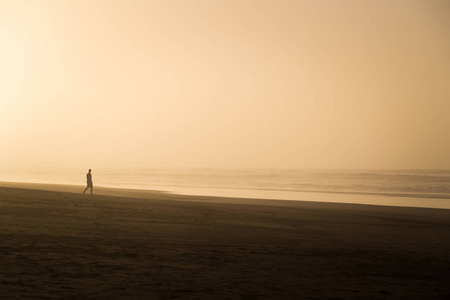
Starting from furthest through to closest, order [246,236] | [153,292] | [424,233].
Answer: [424,233], [246,236], [153,292]

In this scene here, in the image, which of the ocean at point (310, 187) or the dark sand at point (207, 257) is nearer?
the dark sand at point (207, 257)

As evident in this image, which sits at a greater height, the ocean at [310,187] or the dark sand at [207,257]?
the ocean at [310,187]

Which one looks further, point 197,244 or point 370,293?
point 197,244

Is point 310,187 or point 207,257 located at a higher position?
point 310,187

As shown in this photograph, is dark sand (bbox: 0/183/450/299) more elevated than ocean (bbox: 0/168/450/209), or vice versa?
ocean (bbox: 0/168/450/209)

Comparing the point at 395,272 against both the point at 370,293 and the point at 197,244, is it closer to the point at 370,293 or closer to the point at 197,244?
the point at 370,293

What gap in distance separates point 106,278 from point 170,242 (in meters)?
3.95

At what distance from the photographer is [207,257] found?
9422 millimetres

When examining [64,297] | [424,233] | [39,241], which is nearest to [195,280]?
[64,297]

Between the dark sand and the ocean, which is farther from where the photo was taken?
the ocean

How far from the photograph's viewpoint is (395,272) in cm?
870

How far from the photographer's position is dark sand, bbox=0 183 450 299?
6.81m

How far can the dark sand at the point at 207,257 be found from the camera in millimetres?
6812

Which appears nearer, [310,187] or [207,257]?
[207,257]
